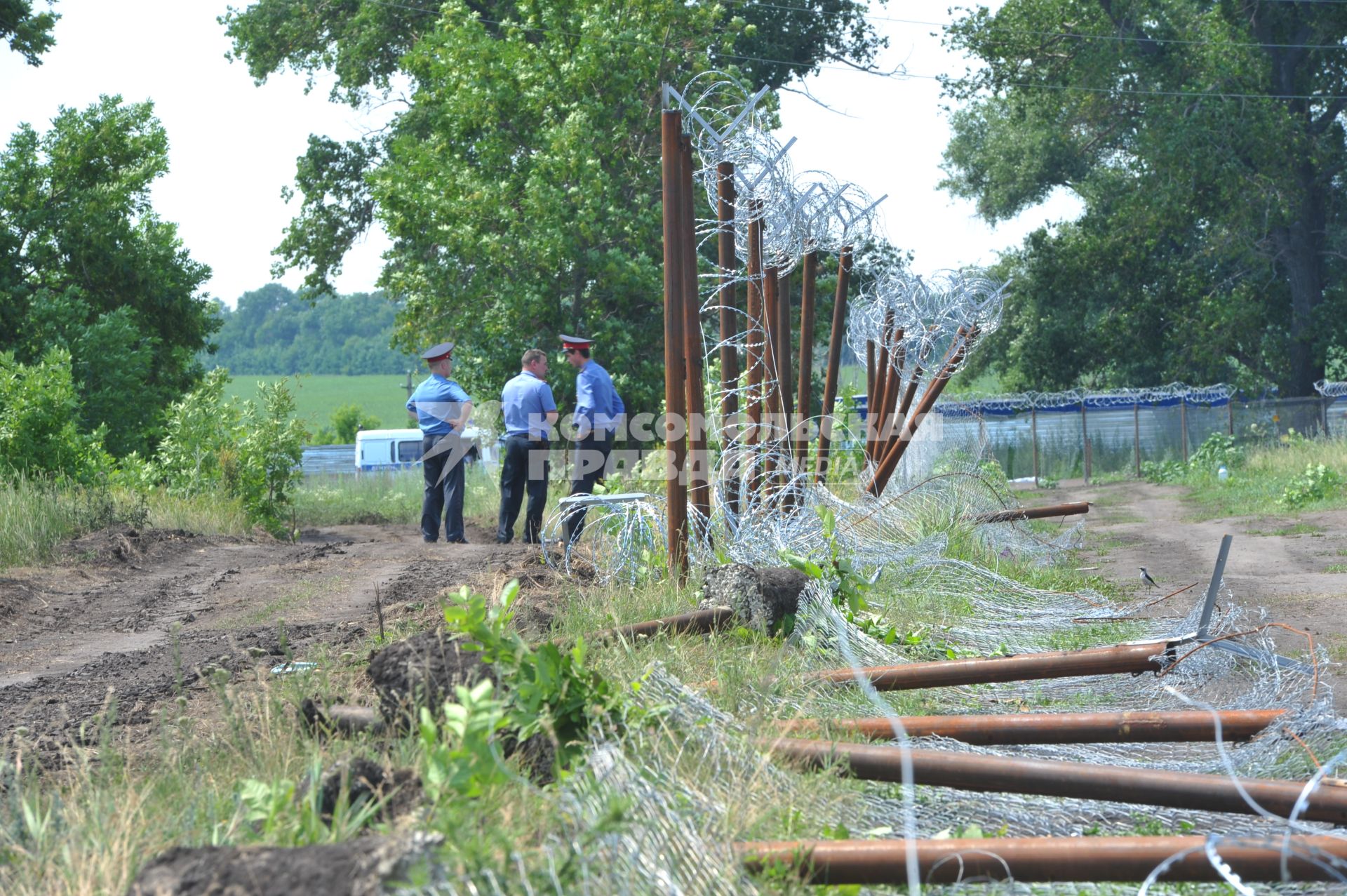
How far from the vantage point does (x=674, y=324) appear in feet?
21.5

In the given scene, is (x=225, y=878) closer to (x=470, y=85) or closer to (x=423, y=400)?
(x=423, y=400)

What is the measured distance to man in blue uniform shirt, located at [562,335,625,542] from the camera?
32.9 feet

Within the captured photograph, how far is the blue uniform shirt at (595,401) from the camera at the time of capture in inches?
393

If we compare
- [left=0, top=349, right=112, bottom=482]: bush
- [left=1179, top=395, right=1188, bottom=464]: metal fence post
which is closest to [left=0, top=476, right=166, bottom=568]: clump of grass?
[left=0, top=349, right=112, bottom=482]: bush

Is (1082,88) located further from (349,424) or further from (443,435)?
(349,424)

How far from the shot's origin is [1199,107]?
27250 mm

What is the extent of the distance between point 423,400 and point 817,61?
2047 cm

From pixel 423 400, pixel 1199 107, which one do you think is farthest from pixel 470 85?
pixel 1199 107

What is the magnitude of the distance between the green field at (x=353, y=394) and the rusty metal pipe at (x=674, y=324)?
7110 centimetres

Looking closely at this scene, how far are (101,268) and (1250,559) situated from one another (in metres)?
15.5

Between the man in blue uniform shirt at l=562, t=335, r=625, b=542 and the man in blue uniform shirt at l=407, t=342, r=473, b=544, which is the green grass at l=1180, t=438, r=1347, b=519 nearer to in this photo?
the man in blue uniform shirt at l=562, t=335, r=625, b=542

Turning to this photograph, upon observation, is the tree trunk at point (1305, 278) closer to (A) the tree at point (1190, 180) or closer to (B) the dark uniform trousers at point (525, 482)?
(A) the tree at point (1190, 180)

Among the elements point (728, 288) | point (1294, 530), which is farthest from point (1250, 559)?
point (728, 288)

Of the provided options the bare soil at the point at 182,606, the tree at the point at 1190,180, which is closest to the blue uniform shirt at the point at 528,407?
the bare soil at the point at 182,606
